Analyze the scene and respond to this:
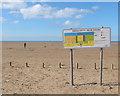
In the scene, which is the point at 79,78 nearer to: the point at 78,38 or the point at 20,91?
the point at 78,38

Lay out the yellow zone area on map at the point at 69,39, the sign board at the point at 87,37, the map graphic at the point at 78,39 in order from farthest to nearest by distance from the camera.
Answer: the yellow zone area on map at the point at 69,39, the map graphic at the point at 78,39, the sign board at the point at 87,37

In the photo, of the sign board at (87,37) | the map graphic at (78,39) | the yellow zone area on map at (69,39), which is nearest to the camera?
the sign board at (87,37)

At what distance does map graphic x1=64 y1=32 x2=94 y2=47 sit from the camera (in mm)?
9969

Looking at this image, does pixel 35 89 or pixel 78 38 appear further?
pixel 78 38

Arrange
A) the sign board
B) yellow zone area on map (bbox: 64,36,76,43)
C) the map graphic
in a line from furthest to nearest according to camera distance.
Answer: yellow zone area on map (bbox: 64,36,76,43) < the map graphic < the sign board

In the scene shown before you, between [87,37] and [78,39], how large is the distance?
53 centimetres

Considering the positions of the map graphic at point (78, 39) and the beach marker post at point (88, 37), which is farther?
the map graphic at point (78, 39)

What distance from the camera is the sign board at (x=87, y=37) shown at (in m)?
9.74

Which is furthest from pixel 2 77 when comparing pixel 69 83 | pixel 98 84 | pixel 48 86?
pixel 98 84

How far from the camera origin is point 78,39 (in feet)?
33.2

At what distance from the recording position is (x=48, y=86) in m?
9.82

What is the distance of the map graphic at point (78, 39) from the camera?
32.7 feet

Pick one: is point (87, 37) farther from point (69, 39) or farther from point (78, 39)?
point (69, 39)

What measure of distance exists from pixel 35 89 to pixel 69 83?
2.21 m
